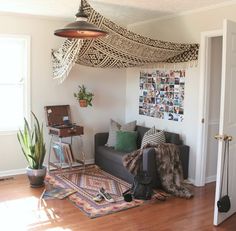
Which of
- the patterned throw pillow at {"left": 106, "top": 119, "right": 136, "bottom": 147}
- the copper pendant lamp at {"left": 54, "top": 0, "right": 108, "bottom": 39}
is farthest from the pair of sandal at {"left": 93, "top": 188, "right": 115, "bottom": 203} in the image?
the copper pendant lamp at {"left": 54, "top": 0, "right": 108, "bottom": 39}

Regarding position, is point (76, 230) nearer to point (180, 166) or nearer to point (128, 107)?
point (180, 166)

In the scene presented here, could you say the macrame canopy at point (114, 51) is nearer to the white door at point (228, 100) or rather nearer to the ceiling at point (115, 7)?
the ceiling at point (115, 7)

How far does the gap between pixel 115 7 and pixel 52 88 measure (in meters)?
1.77

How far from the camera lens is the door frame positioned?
4.52 m

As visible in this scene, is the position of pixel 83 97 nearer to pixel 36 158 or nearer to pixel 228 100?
pixel 36 158

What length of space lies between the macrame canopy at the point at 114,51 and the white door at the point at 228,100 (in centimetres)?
120

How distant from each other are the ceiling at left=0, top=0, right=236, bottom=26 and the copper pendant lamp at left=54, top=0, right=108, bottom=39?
160 centimetres

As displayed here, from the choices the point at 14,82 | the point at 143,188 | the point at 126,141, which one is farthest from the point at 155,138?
the point at 14,82

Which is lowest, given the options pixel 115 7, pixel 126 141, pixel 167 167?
pixel 167 167

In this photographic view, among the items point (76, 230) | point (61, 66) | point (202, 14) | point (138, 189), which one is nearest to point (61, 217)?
point (76, 230)

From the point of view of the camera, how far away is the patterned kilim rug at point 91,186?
385cm

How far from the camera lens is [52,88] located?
17.8 feet

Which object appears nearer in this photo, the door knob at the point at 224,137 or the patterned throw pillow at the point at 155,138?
the door knob at the point at 224,137

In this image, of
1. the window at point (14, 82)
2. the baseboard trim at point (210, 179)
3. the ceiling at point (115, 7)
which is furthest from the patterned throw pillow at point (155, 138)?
the window at point (14, 82)
